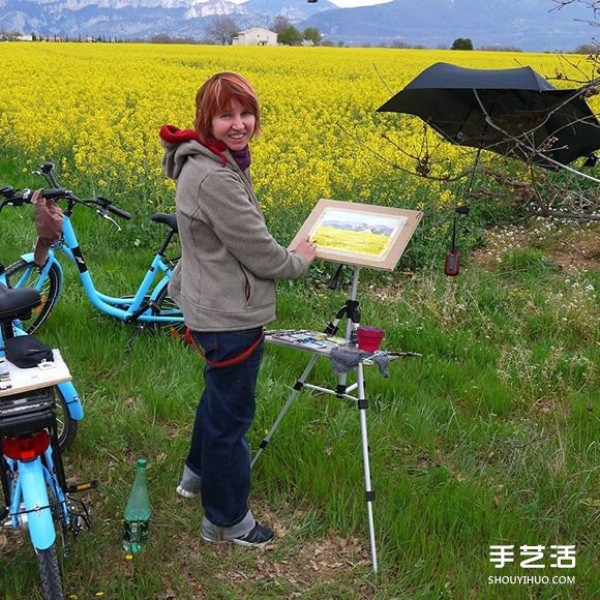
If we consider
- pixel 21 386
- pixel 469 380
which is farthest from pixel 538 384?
pixel 21 386

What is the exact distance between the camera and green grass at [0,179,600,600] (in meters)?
3.07

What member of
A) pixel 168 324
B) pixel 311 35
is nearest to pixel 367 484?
pixel 168 324

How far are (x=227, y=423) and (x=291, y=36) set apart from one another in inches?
2737

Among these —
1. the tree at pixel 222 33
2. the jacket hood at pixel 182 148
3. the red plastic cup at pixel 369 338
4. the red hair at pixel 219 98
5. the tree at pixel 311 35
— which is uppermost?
the tree at pixel 222 33

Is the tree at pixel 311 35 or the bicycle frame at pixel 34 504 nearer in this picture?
the bicycle frame at pixel 34 504

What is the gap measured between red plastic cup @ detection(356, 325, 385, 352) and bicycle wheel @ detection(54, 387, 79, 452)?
1.50 m

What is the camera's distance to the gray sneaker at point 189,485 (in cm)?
353

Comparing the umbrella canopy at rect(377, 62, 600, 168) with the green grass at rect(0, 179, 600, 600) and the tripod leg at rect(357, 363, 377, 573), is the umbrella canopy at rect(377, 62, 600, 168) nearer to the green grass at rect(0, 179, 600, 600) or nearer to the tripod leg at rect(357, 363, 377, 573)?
the tripod leg at rect(357, 363, 377, 573)

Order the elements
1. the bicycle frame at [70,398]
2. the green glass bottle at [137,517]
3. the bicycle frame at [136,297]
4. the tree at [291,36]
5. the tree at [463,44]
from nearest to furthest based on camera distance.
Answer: the green glass bottle at [137,517], the bicycle frame at [70,398], the bicycle frame at [136,297], the tree at [463,44], the tree at [291,36]

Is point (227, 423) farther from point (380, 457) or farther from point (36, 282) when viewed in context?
point (36, 282)

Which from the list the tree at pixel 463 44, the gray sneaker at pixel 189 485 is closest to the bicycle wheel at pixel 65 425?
the gray sneaker at pixel 189 485

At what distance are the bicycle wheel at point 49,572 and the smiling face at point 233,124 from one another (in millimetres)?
1528

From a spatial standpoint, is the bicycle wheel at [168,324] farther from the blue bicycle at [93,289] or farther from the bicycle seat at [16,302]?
the bicycle seat at [16,302]

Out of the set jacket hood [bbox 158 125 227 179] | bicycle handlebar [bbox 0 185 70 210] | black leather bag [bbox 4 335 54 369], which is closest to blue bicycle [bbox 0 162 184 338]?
bicycle handlebar [bbox 0 185 70 210]
